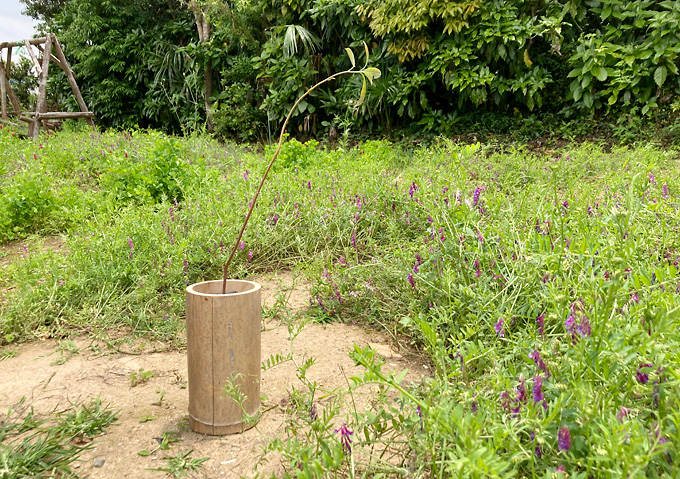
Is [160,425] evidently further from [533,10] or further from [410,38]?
[533,10]

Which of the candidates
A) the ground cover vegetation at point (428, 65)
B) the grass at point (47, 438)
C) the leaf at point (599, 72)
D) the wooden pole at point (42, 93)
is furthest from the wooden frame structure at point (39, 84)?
the leaf at point (599, 72)

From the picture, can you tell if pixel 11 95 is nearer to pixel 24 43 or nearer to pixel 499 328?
pixel 24 43

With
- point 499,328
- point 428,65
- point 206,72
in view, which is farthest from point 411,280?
point 206,72

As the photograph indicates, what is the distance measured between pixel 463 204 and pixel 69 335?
1.97 metres

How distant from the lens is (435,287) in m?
1.78

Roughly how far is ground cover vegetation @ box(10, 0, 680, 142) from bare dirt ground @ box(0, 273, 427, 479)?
13.8 ft

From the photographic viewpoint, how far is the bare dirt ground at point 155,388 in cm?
136

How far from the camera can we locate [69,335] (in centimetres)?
222

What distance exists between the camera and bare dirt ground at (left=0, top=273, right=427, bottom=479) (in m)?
1.36

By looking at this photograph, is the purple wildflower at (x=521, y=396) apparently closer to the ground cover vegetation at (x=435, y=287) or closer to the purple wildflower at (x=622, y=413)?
the ground cover vegetation at (x=435, y=287)

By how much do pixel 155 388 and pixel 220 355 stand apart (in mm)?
536

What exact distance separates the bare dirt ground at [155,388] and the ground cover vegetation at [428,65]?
4221 millimetres

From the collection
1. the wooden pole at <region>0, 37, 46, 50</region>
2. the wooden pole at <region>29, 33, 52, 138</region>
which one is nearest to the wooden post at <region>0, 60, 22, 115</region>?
the wooden pole at <region>0, 37, 46, 50</region>

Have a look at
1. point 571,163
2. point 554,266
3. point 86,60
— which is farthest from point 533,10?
point 86,60
